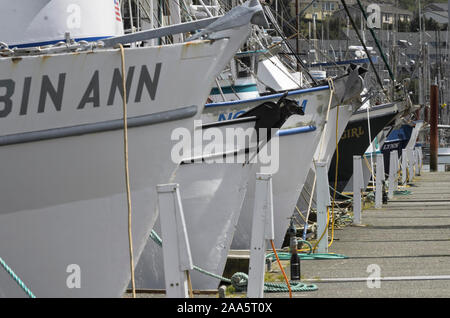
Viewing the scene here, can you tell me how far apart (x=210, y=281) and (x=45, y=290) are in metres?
2.24

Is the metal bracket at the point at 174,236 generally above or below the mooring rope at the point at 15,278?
above

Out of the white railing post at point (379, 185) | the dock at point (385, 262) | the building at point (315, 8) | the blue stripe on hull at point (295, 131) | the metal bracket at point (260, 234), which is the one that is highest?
Answer: the building at point (315, 8)

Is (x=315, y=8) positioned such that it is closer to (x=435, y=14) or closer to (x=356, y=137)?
(x=435, y=14)

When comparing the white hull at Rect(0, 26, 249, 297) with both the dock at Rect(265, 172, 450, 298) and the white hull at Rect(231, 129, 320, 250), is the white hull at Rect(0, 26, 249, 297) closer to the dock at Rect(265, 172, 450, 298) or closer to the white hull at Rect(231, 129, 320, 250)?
the dock at Rect(265, 172, 450, 298)

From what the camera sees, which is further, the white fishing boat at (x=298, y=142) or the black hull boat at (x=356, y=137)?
the black hull boat at (x=356, y=137)

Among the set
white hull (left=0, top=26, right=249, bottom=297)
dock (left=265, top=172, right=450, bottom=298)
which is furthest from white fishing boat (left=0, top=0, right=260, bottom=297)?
dock (left=265, top=172, right=450, bottom=298)

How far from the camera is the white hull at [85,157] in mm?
6441

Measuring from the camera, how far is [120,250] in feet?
22.1

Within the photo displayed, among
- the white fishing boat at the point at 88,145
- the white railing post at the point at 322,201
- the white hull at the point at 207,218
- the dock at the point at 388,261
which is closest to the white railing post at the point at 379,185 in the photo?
the dock at the point at 388,261

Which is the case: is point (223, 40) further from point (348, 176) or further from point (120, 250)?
point (348, 176)

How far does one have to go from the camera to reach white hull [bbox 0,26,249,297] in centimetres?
644

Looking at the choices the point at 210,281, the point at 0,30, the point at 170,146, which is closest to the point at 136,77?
the point at 170,146

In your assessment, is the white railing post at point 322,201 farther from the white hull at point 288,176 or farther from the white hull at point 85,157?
the white hull at point 85,157

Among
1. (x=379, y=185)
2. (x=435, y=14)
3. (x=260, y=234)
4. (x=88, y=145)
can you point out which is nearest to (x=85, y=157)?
(x=88, y=145)
